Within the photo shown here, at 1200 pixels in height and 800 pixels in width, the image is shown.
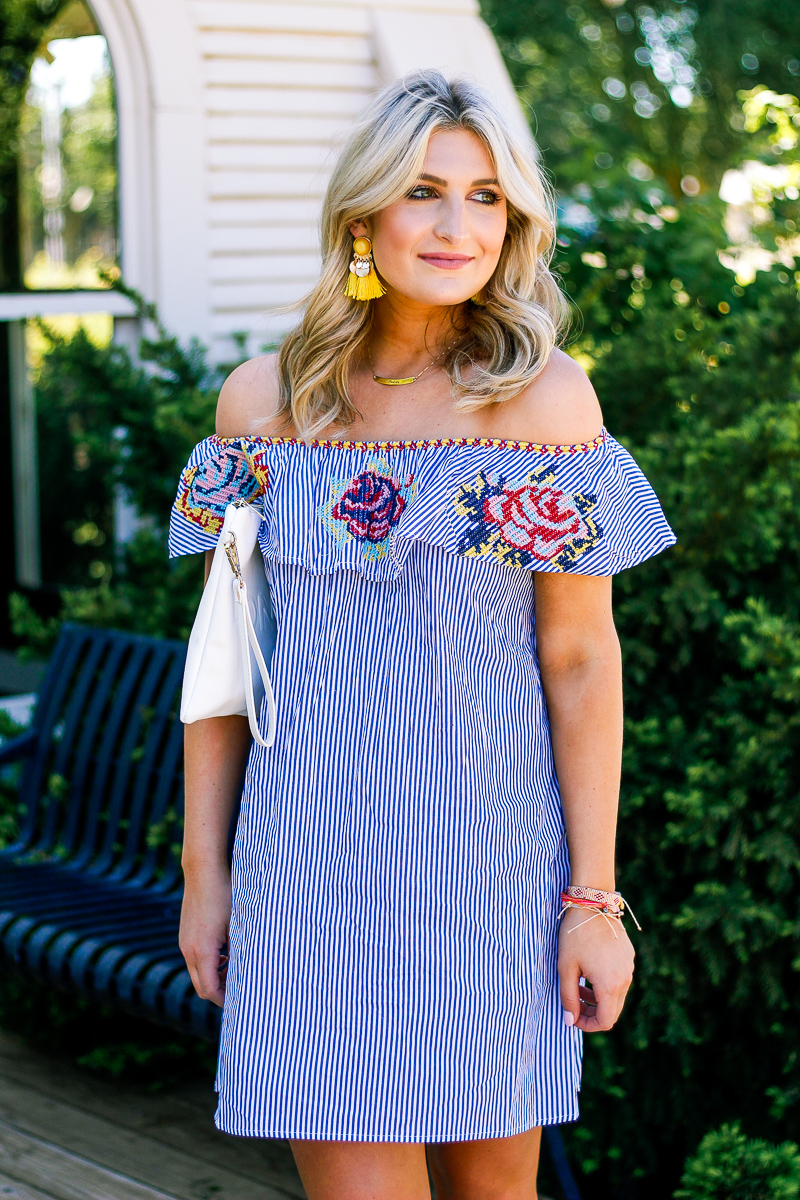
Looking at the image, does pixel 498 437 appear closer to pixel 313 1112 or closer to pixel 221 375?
pixel 313 1112

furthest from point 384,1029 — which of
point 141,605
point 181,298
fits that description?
point 181,298

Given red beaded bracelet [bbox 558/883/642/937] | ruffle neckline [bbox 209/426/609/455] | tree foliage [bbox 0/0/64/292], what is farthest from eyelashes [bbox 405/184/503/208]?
tree foliage [bbox 0/0/64/292]

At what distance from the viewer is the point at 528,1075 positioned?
6.02ft

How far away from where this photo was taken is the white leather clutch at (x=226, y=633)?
187 centimetres

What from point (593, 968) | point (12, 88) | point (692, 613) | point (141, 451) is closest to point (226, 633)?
point (593, 968)

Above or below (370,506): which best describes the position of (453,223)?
above

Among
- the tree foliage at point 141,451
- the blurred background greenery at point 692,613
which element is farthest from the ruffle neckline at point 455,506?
the tree foliage at point 141,451

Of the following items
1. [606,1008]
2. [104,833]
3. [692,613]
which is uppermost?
[606,1008]

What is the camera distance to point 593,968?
1791 mm

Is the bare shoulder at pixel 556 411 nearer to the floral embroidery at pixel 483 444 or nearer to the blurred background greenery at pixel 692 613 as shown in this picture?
the floral embroidery at pixel 483 444

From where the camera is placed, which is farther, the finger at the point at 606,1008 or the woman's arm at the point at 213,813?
the woman's arm at the point at 213,813

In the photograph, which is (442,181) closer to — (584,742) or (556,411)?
(556,411)

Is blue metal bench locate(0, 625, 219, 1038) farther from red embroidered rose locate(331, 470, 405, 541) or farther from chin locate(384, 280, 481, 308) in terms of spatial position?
chin locate(384, 280, 481, 308)

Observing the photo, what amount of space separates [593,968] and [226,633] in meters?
0.69
